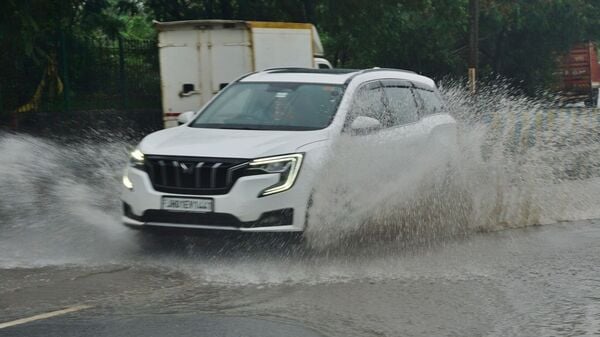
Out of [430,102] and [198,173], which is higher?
[430,102]

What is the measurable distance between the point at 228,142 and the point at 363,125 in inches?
53.2

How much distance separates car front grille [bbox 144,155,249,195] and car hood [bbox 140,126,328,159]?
2.7 inches

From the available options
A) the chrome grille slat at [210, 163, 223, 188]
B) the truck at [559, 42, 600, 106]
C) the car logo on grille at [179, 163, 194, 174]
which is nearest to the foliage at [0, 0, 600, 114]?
the truck at [559, 42, 600, 106]

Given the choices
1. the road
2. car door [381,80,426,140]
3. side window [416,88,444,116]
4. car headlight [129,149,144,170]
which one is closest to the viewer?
the road

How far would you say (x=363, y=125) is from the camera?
8.70m

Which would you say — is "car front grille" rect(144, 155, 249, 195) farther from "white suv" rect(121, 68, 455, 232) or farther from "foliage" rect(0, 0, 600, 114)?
"foliage" rect(0, 0, 600, 114)

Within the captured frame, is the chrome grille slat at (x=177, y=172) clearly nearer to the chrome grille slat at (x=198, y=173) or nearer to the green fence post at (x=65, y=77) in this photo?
the chrome grille slat at (x=198, y=173)

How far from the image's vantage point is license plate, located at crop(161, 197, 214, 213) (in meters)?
7.76

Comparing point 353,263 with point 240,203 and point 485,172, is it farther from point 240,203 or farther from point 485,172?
point 485,172

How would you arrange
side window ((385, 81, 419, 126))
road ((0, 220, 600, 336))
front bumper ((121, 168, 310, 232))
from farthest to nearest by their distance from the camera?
side window ((385, 81, 419, 126))
front bumper ((121, 168, 310, 232))
road ((0, 220, 600, 336))

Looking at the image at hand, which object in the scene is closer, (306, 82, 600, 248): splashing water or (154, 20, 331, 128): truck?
(306, 82, 600, 248): splashing water

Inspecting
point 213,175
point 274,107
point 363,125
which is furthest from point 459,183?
point 213,175

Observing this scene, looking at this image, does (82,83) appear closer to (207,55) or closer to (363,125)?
(207,55)

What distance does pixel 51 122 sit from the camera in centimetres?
1817
